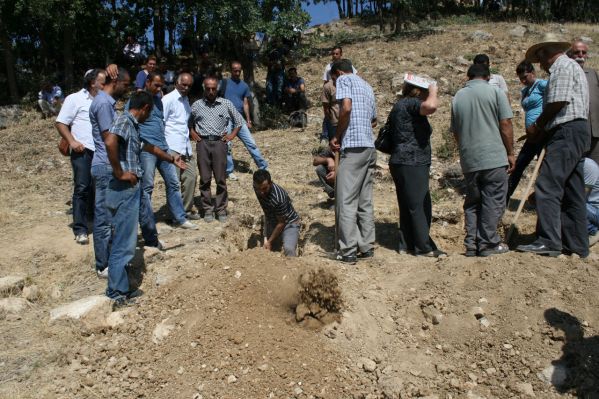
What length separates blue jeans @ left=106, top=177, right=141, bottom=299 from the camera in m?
4.21

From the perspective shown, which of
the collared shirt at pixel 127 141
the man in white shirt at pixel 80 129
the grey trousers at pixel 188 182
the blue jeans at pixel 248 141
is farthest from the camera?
the blue jeans at pixel 248 141

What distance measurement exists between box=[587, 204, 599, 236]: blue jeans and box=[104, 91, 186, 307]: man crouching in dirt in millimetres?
3992

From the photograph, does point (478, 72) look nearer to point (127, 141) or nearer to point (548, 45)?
point (548, 45)

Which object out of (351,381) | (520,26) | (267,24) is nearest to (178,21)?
(267,24)

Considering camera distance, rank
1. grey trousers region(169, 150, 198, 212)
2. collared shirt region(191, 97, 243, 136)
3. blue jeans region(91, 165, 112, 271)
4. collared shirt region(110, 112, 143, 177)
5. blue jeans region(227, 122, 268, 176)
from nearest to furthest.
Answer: collared shirt region(110, 112, 143, 177) → blue jeans region(91, 165, 112, 271) → collared shirt region(191, 97, 243, 136) → grey trousers region(169, 150, 198, 212) → blue jeans region(227, 122, 268, 176)

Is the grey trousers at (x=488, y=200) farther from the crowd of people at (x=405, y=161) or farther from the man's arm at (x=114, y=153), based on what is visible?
the man's arm at (x=114, y=153)

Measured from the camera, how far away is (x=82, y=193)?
18.6 ft

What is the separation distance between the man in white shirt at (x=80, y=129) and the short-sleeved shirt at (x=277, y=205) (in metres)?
1.80

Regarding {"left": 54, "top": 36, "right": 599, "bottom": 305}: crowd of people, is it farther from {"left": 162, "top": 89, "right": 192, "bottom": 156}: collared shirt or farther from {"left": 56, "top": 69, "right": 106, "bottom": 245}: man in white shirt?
{"left": 162, "top": 89, "right": 192, "bottom": 156}: collared shirt

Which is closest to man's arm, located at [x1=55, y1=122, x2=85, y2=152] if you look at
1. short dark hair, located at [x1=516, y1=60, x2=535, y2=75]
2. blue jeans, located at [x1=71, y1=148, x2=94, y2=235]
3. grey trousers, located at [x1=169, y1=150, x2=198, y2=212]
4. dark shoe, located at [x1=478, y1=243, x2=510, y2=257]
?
blue jeans, located at [x1=71, y1=148, x2=94, y2=235]

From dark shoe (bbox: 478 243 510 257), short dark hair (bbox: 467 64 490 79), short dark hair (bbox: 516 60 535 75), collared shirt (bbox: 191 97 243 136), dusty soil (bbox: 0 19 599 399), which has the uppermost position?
short dark hair (bbox: 516 60 535 75)

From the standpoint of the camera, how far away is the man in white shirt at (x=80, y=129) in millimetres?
5324

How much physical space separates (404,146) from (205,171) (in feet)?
8.35

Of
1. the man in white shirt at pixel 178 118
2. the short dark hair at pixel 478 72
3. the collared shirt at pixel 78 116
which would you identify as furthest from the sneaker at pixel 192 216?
the short dark hair at pixel 478 72
